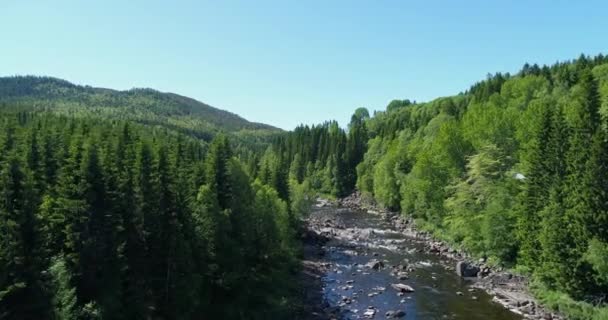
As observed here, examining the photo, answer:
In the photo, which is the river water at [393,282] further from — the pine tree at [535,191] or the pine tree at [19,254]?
the pine tree at [19,254]

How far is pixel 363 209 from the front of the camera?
11769cm

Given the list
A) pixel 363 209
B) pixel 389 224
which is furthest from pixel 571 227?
pixel 363 209

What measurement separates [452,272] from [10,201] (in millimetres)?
46804

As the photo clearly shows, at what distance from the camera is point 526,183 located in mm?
49844

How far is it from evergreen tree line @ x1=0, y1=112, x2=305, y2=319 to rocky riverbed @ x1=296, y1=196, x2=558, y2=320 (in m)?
6.09

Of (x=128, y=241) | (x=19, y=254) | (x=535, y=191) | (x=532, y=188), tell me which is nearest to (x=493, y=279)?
(x=535, y=191)

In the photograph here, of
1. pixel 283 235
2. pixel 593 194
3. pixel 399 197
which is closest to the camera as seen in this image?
pixel 593 194

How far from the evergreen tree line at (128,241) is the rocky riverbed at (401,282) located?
6087mm

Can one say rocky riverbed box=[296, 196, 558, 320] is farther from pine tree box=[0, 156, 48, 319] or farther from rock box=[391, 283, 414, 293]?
pine tree box=[0, 156, 48, 319]

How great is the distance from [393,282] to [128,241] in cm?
3113

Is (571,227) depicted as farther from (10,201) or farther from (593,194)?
(10,201)

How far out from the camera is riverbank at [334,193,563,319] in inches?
1644

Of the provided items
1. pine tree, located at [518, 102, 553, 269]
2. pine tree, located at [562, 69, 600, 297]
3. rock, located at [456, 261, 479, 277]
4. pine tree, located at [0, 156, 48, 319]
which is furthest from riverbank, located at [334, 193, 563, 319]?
pine tree, located at [0, 156, 48, 319]

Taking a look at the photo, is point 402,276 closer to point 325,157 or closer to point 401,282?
point 401,282
